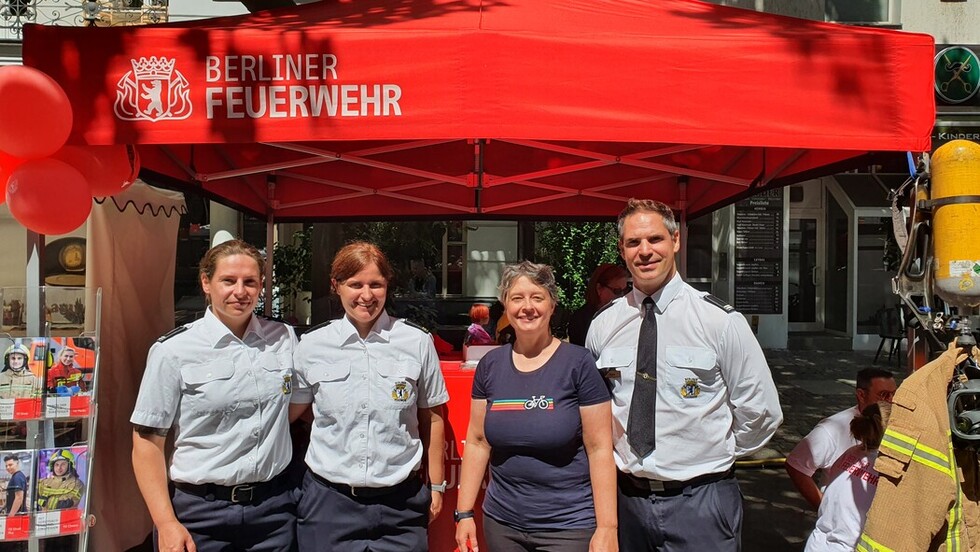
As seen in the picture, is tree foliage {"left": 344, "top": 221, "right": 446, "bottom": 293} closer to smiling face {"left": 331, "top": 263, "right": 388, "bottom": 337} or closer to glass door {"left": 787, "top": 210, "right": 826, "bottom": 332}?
smiling face {"left": 331, "top": 263, "right": 388, "bottom": 337}

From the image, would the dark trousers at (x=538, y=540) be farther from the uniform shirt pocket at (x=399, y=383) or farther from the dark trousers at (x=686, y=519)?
the uniform shirt pocket at (x=399, y=383)

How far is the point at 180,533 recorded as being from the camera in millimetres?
2457

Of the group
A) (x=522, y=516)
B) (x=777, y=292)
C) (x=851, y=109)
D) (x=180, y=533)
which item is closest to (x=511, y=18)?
(x=851, y=109)

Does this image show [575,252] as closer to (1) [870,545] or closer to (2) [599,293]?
(2) [599,293]

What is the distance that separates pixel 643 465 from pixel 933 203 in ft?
5.01

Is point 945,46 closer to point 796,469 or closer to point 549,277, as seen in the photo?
point 796,469

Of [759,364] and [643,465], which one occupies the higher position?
[759,364]

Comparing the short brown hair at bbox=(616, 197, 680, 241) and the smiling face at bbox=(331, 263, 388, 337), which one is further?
the smiling face at bbox=(331, 263, 388, 337)

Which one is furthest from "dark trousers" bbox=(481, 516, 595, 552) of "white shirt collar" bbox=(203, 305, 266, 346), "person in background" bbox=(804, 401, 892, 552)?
"person in background" bbox=(804, 401, 892, 552)

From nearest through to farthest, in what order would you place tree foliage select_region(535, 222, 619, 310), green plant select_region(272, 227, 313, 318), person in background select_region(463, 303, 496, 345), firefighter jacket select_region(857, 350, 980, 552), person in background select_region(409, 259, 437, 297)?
firefighter jacket select_region(857, 350, 980, 552) → person in background select_region(463, 303, 496, 345) → green plant select_region(272, 227, 313, 318) → tree foliage select_region(535, 222, 619, 310) → person in background select_region(409, 259, 437, 297)

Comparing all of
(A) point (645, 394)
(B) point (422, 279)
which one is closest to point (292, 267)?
(B) point (422, 279)

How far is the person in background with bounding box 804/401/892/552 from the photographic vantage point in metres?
2.92

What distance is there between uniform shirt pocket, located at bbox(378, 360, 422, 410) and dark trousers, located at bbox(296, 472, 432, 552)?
31 cm

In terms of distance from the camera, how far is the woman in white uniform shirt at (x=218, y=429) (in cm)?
250
